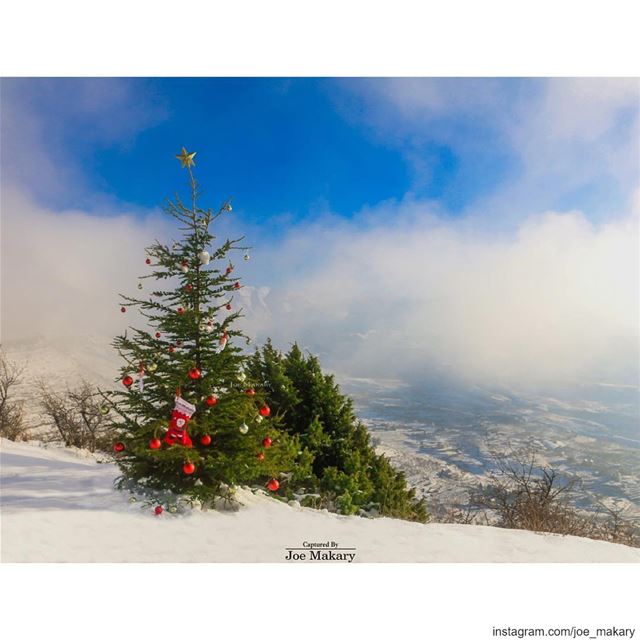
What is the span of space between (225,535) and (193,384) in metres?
1.42

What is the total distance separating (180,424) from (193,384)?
57 cm

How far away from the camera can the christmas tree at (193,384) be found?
3785 mm

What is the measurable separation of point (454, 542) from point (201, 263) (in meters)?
3.70

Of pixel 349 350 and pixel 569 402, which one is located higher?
pixel 349 350

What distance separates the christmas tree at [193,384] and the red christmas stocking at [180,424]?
27mm

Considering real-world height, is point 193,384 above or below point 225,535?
above

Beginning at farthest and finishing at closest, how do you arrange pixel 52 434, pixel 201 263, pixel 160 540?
pixel 52 434 → pixel 201 263 → pixel 160 540

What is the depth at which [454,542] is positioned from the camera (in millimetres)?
3744

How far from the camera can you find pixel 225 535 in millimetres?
3570

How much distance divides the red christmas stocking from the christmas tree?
0.09 feet

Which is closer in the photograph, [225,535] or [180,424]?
[180,424]

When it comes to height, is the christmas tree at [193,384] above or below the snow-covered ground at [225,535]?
above

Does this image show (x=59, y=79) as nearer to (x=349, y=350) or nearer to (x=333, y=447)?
(x=349, y=350)

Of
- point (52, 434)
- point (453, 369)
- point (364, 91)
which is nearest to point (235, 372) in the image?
point (453, 369)
